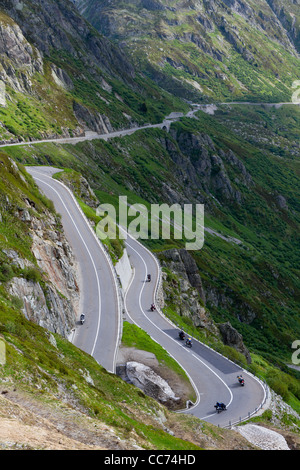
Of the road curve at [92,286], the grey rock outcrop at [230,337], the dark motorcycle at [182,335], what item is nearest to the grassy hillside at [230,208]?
the grey rock outcrop at [230,337]

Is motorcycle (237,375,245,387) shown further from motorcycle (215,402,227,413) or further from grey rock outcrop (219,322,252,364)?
grey rock outcrop (219,322,252,364)

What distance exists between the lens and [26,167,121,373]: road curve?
3831cm

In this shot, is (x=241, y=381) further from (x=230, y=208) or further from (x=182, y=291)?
(x=230, y=208)

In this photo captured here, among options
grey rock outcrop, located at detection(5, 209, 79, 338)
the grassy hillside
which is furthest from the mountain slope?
grey rock outcrop, located at detection(5, 209, 79, 338)

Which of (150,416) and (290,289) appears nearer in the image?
(150,416)

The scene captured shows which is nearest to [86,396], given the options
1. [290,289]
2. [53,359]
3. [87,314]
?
Result: [53,359]

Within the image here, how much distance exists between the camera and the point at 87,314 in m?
43.3

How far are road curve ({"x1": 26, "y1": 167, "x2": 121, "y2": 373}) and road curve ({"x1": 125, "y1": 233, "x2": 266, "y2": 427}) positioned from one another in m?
5.20

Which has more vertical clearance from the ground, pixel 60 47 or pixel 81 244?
pixel 60 47

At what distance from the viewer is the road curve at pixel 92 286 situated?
38.3 m

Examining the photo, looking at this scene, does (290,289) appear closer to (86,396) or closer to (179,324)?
(179,324)

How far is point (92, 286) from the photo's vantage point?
48.2 metres

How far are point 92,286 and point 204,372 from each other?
56.4ft
